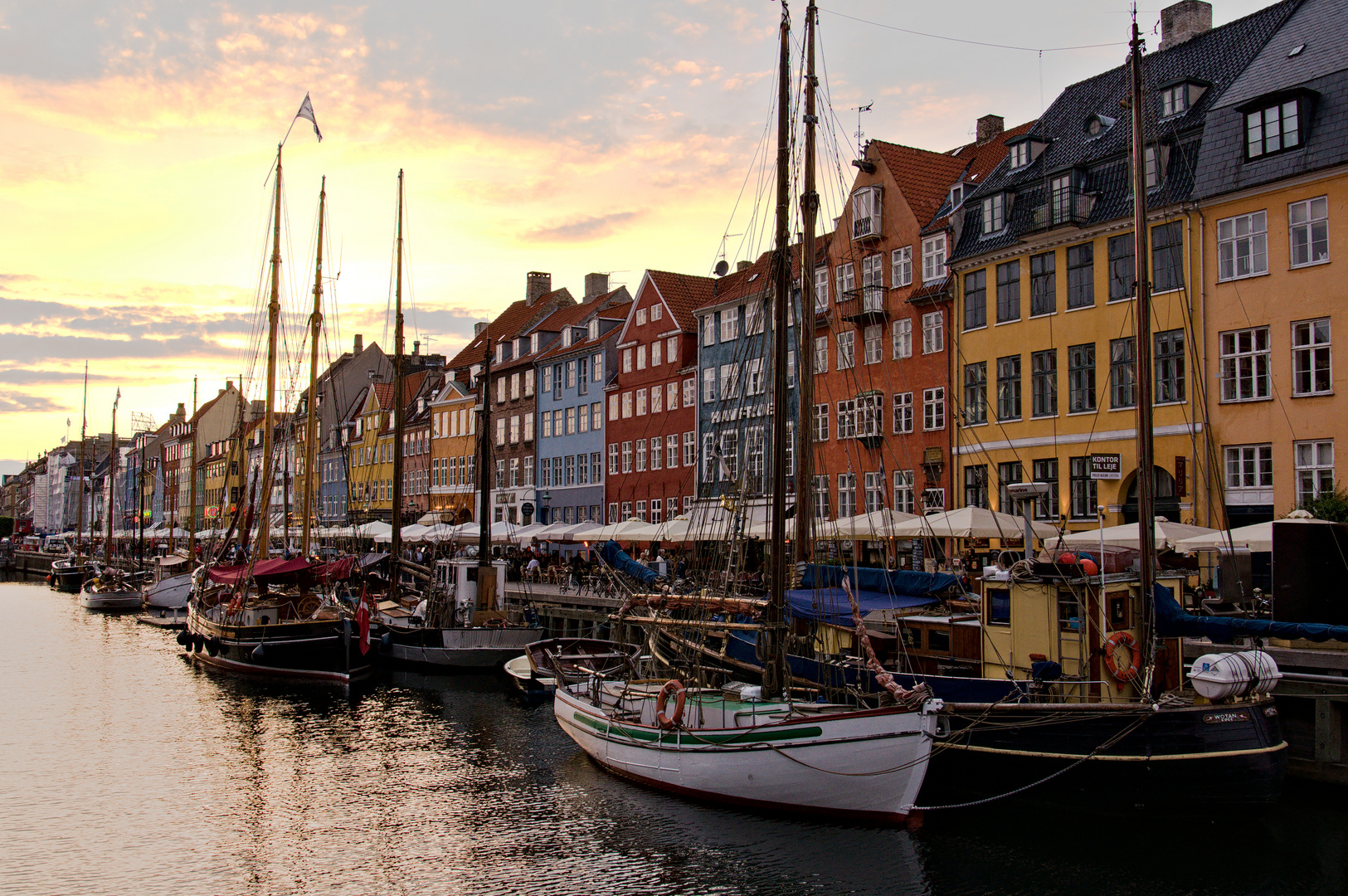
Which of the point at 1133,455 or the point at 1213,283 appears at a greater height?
the point at 1213,283

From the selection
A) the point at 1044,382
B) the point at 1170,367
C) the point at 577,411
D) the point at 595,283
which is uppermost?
the point at 595,283

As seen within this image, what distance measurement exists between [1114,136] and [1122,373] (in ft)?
26.8

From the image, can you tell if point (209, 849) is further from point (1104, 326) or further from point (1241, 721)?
point (1104, 326)

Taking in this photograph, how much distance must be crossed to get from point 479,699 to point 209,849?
14047mm

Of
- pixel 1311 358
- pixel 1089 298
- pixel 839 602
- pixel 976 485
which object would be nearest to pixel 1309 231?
pixel 1311 358

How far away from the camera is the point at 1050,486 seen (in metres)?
36.2

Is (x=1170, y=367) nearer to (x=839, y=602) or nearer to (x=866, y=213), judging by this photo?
(x=866, y=213)

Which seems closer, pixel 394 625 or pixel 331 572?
pixel 394 625

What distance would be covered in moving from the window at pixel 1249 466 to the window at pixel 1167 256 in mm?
5280

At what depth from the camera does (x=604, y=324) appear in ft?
221

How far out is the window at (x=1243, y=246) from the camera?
31438mm

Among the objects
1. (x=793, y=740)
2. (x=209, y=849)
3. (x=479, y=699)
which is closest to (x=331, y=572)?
(x=479, y=699)

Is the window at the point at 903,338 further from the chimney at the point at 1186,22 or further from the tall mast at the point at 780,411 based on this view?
the tall mast at the point at 780,411

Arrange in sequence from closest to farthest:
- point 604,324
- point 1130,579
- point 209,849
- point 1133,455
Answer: point 209,849 → point 1130,579 → point 1133,455 → point 604,324
